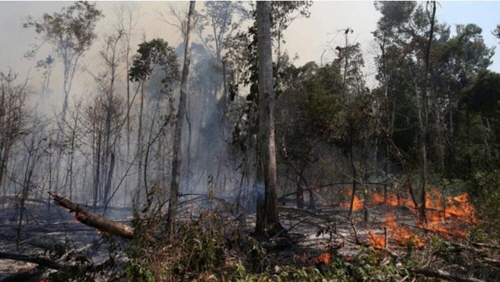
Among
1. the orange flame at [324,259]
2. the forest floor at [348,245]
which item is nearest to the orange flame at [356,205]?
the forest floor at [348,245]

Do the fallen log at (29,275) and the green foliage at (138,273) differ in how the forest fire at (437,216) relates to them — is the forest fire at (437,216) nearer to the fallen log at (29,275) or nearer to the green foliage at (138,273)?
the green foliage at (138,273)

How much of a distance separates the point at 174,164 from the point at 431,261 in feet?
23.1

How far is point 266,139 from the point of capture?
8820 mm

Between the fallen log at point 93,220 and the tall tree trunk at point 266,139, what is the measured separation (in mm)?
3034

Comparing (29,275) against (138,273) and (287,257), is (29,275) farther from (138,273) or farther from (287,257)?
Result: (287,257)

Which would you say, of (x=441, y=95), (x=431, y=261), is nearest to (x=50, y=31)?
(x=441, y=95)

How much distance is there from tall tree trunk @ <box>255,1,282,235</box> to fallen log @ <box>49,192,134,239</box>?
9.95 ft

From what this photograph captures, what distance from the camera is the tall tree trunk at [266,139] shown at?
27.6 ft

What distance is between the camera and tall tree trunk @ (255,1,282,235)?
8.41 metres

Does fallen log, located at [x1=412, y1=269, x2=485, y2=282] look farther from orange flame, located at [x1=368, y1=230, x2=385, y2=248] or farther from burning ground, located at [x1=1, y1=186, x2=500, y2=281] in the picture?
orange flame, located at [x1=368, y1=230, x2=385, y2=248]

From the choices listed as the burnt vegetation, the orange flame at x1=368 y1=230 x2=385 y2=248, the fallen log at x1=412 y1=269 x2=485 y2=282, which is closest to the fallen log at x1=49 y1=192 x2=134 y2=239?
the burnt vegetation

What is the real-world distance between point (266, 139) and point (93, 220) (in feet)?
13.9

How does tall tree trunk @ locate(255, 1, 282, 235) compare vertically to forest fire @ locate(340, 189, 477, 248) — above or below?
above

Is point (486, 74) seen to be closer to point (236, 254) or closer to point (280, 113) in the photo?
point (280, 113)
